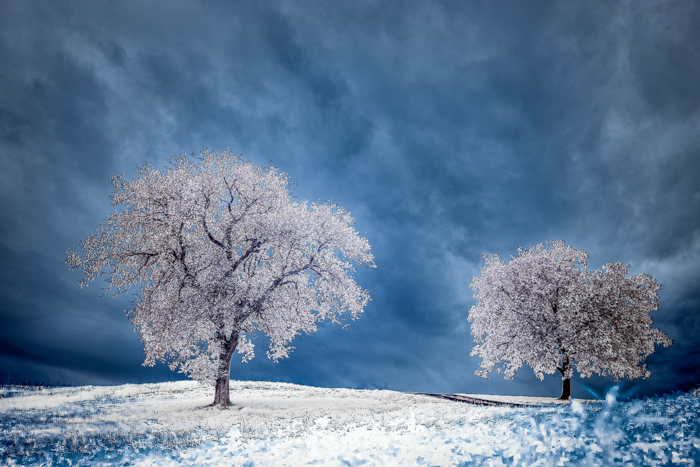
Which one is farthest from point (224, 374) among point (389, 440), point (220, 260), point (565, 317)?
point (565, 317)

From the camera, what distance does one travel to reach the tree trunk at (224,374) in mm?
25844

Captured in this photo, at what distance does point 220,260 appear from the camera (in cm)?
2556

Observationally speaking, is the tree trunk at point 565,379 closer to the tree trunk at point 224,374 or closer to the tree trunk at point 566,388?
the tree trunk at point 566,388

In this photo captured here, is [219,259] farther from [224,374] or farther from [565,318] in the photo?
[565,318]

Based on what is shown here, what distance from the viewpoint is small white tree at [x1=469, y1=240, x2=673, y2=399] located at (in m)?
33.0

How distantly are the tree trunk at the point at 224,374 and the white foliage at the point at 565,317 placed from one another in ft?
78.5

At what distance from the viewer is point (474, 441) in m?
10.4

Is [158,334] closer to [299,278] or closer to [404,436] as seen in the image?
[299,278]

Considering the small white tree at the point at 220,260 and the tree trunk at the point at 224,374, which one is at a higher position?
the small white tree at the point at 220,260

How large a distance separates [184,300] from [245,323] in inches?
173

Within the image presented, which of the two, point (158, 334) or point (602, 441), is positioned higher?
point (158, 334)

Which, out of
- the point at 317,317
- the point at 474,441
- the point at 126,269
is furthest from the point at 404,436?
the point at 126,269

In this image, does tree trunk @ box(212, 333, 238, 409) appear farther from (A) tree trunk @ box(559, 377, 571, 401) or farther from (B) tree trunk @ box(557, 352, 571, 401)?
(A) tree trunk @ box(559, 377, 571, 401)

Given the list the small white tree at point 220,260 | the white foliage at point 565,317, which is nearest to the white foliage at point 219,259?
the small white tree at point 220,260
